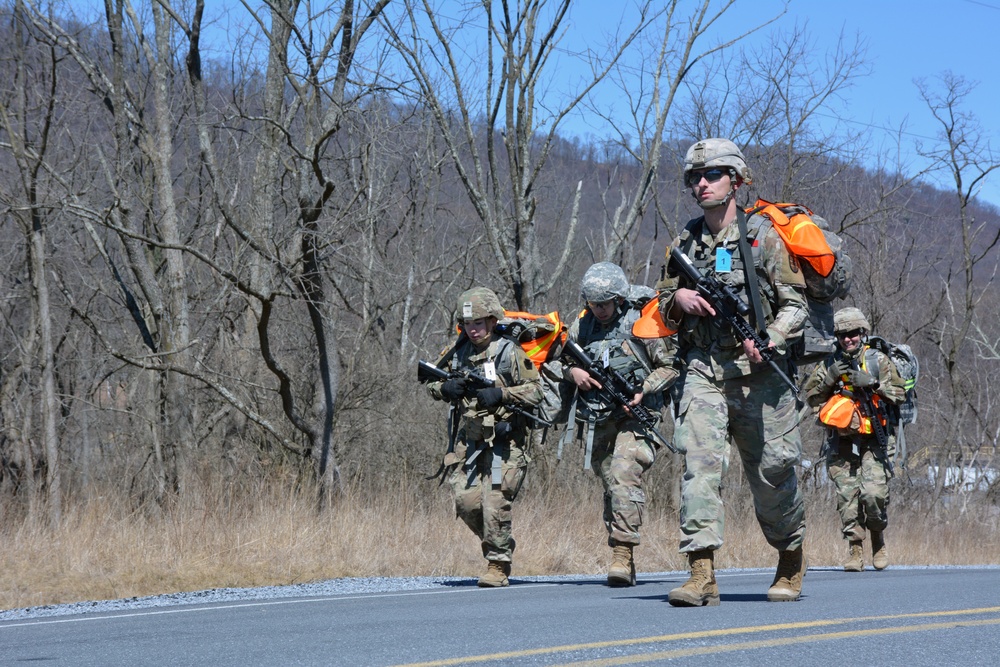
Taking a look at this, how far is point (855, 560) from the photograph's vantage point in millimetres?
11523

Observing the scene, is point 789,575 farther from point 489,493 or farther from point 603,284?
point 603,284

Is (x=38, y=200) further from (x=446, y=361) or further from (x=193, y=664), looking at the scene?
(x=193, y=664)

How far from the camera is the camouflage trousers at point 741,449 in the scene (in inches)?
248

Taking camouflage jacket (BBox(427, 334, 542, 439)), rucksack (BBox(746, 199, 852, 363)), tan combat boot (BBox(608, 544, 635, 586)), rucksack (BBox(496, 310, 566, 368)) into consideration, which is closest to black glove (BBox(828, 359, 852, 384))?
rucksack (BBox(496, 310, 566, 368))

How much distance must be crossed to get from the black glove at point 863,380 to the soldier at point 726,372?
5752 millimetres

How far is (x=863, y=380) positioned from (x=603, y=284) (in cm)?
422

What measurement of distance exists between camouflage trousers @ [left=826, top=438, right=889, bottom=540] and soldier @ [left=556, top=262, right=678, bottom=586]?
3.69 meters

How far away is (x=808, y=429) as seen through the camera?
19.2 metres

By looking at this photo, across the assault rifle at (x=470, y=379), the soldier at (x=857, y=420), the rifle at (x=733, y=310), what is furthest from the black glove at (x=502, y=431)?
the soldier at (x=857, y=420)

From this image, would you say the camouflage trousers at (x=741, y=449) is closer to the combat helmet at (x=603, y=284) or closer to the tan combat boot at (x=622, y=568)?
the tan combat boot at (x=622, y=568)

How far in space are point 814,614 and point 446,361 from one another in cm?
386

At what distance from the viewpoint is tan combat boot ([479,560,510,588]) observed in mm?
8477

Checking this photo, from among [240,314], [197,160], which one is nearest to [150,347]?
[240,314]

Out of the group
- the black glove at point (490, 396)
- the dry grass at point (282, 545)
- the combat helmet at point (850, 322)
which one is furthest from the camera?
the combat helmet at point (850, 322)
